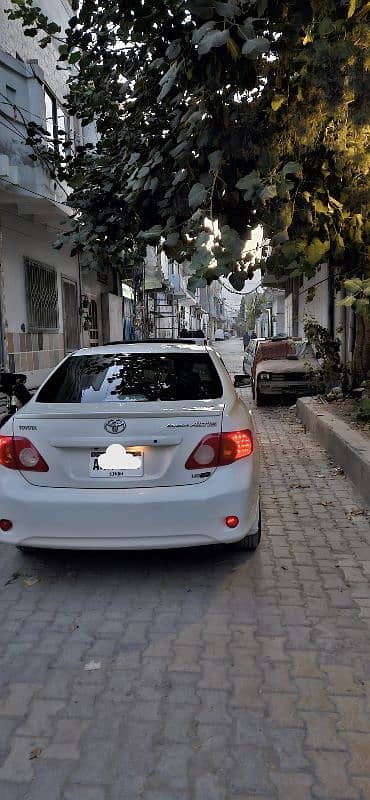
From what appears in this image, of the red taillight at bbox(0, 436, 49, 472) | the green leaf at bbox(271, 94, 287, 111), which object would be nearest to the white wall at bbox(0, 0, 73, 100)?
the green leaf at bbox(271, 94, 287, 111)

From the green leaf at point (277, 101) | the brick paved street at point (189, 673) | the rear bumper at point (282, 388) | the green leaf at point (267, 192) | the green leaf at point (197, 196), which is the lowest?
the brick paved street at point (189, 673)

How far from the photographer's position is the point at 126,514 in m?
3.40

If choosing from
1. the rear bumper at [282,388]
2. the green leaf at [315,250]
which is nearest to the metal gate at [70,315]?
the rear bumper at [282,388]

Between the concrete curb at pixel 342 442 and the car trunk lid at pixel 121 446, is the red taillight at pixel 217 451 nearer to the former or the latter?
the car trunk lid at pixel 121 446

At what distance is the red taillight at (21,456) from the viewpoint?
11.6 feet

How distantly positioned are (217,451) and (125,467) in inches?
21.5

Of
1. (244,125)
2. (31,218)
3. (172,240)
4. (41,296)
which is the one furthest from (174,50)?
(41,296)

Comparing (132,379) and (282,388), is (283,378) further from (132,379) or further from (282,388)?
(132,379)

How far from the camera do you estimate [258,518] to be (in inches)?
159

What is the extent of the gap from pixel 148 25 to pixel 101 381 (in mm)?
3322

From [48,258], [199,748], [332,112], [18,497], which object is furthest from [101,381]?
[48,258]

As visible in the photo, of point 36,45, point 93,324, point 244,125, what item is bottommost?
point 93,324

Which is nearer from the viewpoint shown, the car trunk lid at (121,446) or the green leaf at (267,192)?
the car trunk lid at (121,446)

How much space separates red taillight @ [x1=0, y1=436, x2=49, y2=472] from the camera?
3.54 metres
